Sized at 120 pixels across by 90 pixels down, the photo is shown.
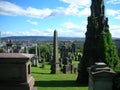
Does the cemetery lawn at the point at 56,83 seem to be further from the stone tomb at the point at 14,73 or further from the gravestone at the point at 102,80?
the stone tomb at the point at 14,73

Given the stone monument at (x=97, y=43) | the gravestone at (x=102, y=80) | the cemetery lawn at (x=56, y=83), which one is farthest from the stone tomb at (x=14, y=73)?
the stone monument at (x=97, y=43)

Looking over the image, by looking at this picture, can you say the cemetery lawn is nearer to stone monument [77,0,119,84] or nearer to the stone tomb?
stone monument [77,0,119,84]

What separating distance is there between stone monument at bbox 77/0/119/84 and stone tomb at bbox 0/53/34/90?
54.9 feet

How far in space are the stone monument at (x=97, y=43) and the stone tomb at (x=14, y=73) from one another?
16.7m

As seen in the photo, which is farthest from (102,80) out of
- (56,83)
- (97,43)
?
(97,43)

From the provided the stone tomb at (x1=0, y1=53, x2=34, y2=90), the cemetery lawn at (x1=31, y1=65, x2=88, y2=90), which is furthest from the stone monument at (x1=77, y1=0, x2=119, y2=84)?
the stone tomb at (x1=0, y1=53, x2=34, y2=90)

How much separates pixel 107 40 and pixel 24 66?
17.9 m

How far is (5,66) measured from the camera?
10.7 meters

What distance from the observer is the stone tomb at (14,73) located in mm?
10570

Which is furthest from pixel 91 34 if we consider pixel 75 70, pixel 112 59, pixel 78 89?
pixel 75 70

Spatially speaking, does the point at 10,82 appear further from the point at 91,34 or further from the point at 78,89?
the point at 91,34

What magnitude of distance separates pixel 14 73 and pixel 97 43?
59.1ft

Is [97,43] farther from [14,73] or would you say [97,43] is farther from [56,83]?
[14,73]

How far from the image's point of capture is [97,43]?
2798 centimetres
